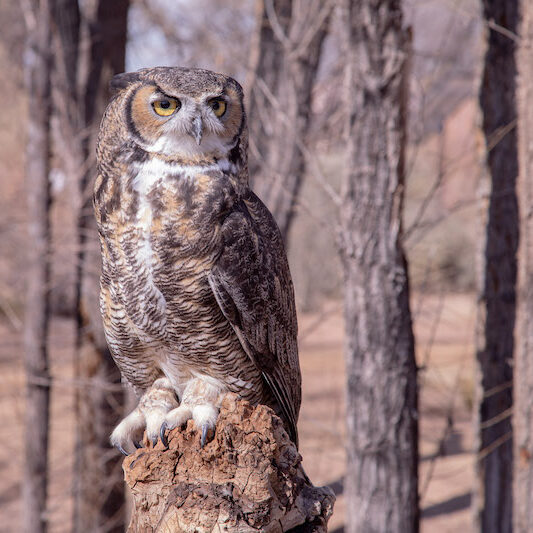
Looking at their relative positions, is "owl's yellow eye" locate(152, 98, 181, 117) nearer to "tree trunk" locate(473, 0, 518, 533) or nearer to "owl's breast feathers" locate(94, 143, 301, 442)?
"owl's breast feathers" locate(94, 143, 301, 442)

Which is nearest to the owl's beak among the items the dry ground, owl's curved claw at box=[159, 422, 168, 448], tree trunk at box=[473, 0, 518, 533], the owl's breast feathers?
the owl's breast feathers

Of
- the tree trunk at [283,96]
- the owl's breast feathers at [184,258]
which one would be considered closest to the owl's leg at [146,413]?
the owl's breast feathers at [184,258]

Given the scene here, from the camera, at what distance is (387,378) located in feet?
12.2

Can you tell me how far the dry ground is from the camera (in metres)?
6.63

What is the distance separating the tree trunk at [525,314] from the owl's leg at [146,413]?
85.8 inches

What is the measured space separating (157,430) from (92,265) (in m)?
3.30

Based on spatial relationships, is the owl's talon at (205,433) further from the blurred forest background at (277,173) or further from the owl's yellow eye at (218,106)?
the blurred forest background at (277,173)

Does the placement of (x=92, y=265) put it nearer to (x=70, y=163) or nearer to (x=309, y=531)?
(x=70, y=163)

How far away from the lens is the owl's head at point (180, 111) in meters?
2.04

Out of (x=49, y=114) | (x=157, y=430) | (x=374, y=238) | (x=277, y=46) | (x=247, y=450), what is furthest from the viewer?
(x=277, y=46)

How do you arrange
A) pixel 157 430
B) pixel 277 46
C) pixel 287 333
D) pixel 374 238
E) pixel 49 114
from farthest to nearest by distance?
pixel 277 46, pixel 49 114, pixel 374 238, pixel 287 333, pixel 157 430

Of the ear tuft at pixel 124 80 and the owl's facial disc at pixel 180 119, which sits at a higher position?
the ear tuft at pixel 124 80

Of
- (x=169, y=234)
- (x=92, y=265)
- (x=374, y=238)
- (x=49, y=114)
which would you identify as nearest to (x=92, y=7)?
(x=49, y=114)

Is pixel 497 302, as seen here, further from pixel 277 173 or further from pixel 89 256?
pixel 89 256
